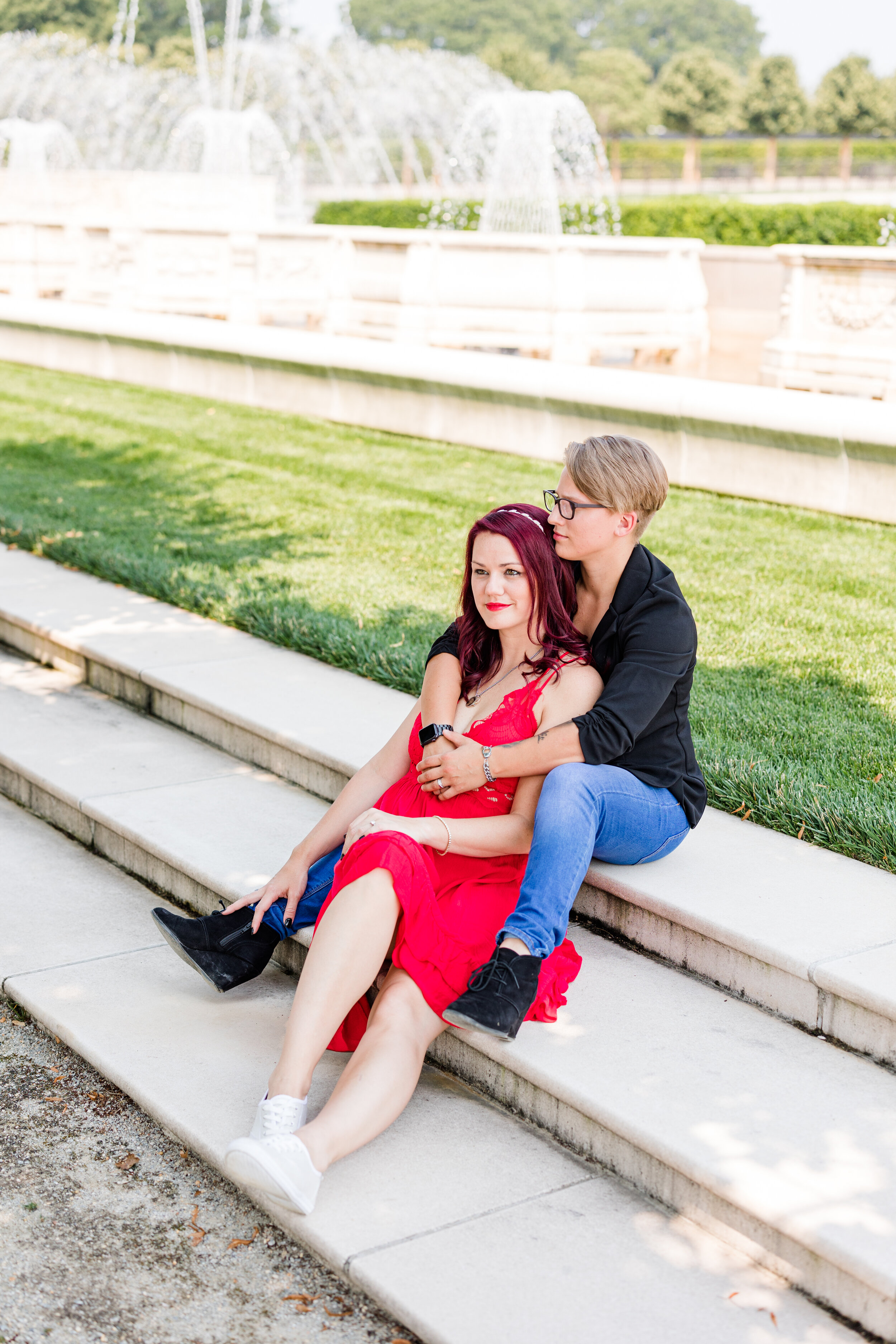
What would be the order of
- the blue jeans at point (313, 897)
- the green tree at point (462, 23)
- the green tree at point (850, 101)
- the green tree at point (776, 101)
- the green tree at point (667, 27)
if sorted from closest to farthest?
the blue jeans at point (313, 897) → the green tree at point (850, 101) → the green tree at point (776, 101) → the green tree at point (462, 23) → the green tree at point (667, 27)

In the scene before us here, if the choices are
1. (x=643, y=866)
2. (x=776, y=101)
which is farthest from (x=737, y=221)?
(x=776, y=101)

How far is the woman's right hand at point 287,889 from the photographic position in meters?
3.67

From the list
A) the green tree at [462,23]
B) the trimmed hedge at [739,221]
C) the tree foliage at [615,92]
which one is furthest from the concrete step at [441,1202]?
the green tree at [462,23]

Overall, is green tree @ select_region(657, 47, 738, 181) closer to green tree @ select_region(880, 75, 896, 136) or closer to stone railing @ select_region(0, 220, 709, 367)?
green tree @ select_region(880, 75, 896, 136)

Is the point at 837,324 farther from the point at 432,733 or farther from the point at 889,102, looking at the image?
the point at 889,102

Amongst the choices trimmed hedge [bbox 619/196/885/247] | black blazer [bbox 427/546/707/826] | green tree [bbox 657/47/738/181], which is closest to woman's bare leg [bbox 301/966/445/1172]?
black blazer [bbox 427/546/707/826]

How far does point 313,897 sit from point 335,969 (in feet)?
2.15

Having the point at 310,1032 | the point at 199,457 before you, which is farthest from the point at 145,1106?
the point at 199,457

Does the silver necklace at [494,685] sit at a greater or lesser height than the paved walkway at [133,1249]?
greater

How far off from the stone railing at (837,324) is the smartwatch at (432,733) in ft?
23.2

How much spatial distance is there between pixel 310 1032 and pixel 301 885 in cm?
67

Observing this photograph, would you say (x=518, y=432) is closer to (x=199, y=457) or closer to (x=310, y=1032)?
(x=199, y=457)

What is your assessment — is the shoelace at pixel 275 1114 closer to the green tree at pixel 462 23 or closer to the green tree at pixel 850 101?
the green tree at pixel 850 101

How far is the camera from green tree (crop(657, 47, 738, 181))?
72.2m
